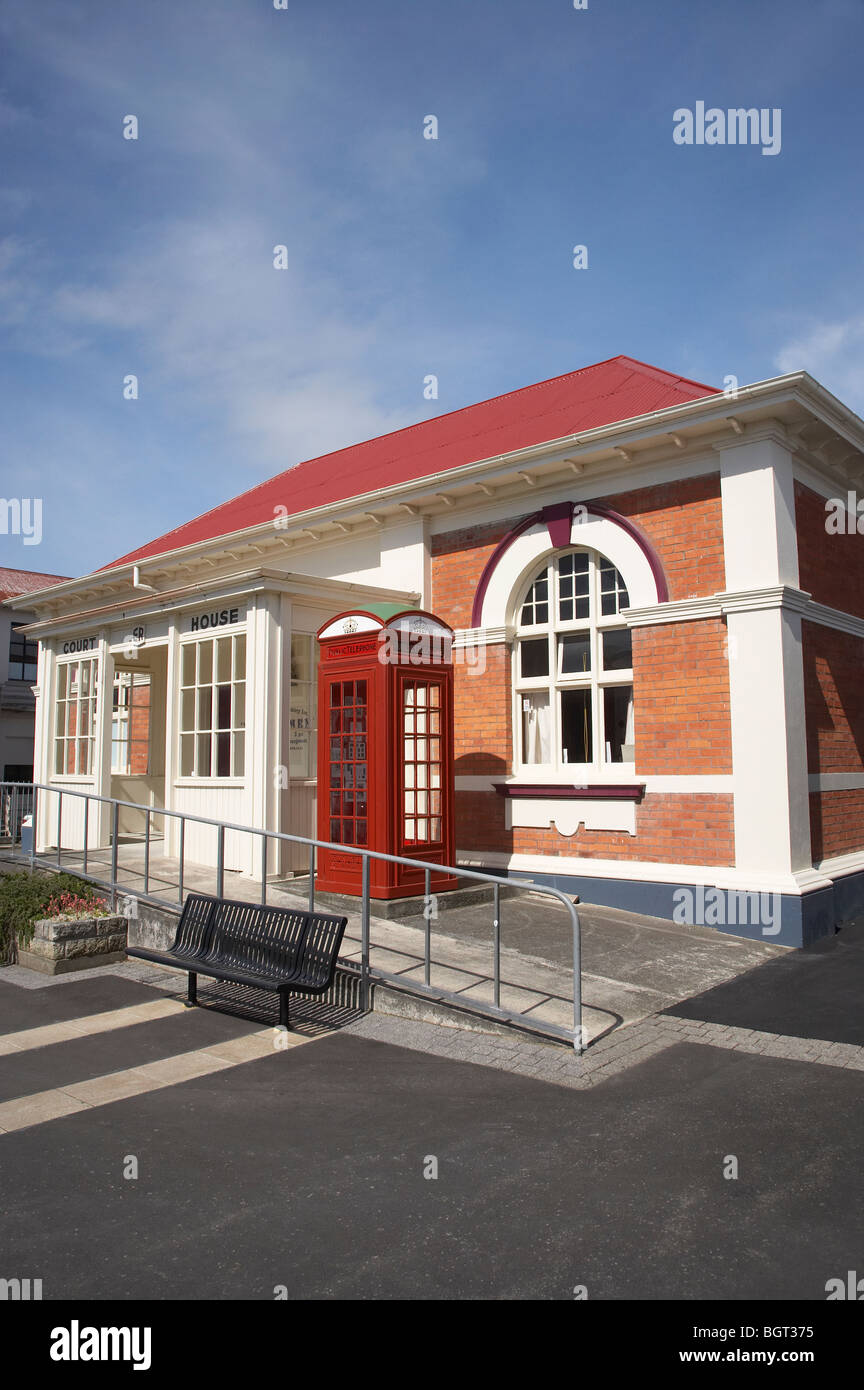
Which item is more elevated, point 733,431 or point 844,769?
point 733,431

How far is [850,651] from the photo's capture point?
1142 centimetres

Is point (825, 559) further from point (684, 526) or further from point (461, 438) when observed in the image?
point (461, 438)

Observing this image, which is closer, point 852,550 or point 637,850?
point 637,850

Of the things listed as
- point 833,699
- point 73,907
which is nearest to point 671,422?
point 833,699

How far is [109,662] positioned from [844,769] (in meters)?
9.81

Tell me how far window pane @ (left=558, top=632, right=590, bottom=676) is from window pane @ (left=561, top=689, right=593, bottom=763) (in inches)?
10.1

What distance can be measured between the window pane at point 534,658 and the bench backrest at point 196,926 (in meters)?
5.23

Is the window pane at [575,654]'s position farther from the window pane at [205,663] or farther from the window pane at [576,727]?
the window pane at [205,663]

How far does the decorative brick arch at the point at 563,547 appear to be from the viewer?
1043cm

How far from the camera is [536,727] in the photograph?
37.8 feet

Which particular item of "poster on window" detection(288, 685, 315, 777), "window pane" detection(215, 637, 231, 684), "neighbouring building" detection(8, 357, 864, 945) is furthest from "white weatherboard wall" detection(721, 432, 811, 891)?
"window pane" detection(215, 637, 231, 684)

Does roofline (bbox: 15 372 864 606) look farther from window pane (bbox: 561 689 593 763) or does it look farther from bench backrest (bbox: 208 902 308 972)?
bench backrest (bbox: 208 902 308 972)

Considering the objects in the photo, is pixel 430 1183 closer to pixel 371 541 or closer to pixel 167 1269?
pixel 167 1269
